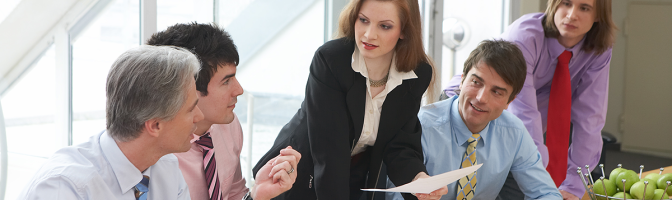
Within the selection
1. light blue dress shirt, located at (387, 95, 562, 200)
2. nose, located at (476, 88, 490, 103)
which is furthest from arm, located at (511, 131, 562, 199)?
nose, located at (476, 88, 490, 103)

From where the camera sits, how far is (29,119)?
1.75 meters

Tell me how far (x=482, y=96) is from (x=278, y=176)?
82 centimetres

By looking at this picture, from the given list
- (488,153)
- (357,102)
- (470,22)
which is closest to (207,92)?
(357,102)

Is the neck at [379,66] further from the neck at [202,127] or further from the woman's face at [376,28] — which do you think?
the neck at [202,127]

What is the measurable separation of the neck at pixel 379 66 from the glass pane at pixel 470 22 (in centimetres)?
205

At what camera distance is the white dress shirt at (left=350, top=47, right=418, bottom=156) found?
1.62 metres

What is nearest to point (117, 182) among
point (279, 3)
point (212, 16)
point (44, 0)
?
point (44, 0)

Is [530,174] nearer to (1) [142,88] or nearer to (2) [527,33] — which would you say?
(2) [527,33]

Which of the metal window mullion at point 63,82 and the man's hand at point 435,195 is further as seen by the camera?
→ the metal window mullion at point 63,82

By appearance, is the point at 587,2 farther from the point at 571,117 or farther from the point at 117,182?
the point at 117,182

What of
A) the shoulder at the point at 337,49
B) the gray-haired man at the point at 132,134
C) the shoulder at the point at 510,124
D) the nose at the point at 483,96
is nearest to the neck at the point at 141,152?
the gray-haired man at the point at 132,134

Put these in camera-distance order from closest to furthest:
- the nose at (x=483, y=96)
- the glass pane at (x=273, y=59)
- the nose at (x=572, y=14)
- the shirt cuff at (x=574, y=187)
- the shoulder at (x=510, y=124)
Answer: the nose at (x=483, y=96)
the shoulder at (x=510, y=124)
the shirt cuff at (x=574, y=187)
the nose at (x=572, y=14)
the glass pane at (x=273, y=59)

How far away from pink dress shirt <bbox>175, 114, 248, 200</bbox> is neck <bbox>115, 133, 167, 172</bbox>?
31cm

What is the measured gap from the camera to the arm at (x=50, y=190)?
2.97 ft
